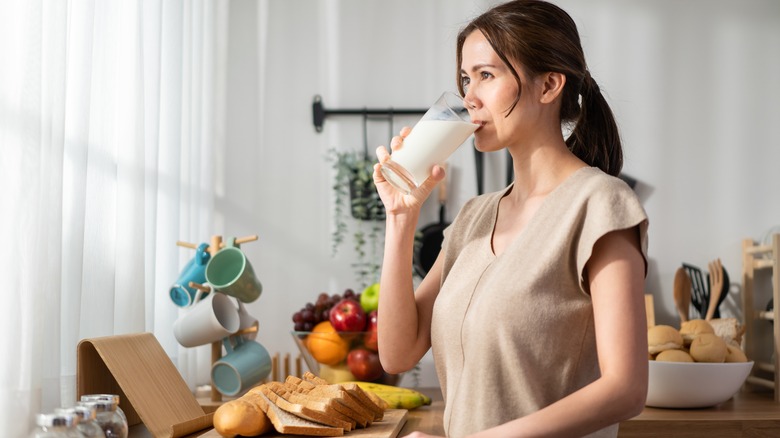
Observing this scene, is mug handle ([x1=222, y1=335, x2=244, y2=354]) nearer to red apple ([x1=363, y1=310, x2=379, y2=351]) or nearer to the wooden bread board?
red apple ([x1=363, y1=310, x2=379, y2=351])

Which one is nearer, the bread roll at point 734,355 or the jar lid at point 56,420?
the jar lid at point 56,420

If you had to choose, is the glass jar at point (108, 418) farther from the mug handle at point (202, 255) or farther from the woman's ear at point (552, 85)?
the mug handle at point (202, 255)

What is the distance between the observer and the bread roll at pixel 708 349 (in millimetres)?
1815

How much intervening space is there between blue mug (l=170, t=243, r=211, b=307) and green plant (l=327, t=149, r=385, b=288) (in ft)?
2.13

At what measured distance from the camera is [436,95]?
2443mm

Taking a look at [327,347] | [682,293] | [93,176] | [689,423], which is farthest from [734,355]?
Answer: [93,176]

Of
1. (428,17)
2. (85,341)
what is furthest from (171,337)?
(428,17)

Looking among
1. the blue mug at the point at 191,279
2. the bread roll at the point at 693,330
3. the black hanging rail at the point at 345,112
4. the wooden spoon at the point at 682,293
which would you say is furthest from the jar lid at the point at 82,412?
the wooden spoon at the point at 682,293

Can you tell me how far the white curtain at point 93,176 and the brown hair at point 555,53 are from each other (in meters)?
0.67

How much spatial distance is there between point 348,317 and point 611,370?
1105mm

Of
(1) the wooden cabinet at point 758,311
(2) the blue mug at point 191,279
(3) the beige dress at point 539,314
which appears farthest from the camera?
(1) the wooden cabinet at point 758,311

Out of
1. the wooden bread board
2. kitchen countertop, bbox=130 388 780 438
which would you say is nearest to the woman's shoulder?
the wooden bread board

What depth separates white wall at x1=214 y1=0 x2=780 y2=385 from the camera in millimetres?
2398

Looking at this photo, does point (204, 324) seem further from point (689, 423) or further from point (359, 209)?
point (689, 423)
